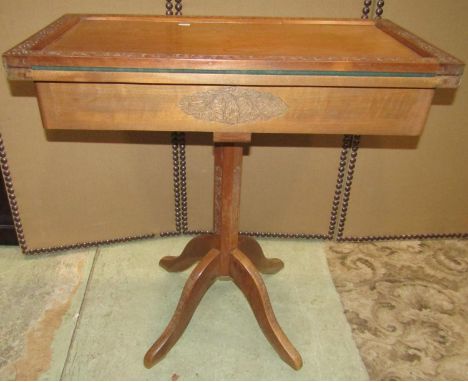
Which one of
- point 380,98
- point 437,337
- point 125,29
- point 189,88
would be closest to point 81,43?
point 125,29

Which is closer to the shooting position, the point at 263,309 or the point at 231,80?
the point at 231,80

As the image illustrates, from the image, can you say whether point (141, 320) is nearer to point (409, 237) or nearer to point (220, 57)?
point (220, 57)

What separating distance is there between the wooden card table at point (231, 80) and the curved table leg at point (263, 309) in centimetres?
50

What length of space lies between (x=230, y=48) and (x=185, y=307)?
0.78 metres

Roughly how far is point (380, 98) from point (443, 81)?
0.13 metres

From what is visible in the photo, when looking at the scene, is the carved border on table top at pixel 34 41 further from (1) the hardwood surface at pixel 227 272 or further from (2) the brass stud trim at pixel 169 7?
(1) the hardwood surface at pixel 227 272

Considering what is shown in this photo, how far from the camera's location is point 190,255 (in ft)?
5.33

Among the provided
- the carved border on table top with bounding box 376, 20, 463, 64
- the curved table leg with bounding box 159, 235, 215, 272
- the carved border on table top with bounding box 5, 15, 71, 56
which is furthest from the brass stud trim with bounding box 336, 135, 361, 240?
the carved border on table top with bounding box 5, 15, 71, 56

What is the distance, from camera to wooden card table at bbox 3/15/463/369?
2.91ft

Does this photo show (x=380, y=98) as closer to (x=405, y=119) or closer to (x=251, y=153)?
(x=405, y=119)

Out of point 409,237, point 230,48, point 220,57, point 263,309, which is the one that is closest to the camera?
point 220,57

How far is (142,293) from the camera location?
157 centimetres

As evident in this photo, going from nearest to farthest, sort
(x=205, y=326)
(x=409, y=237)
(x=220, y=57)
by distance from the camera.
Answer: (x=220, y=57) → (x=205, y=326) → (x=409, y=237)

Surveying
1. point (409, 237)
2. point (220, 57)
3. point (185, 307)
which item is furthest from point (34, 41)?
point (409, 237)
